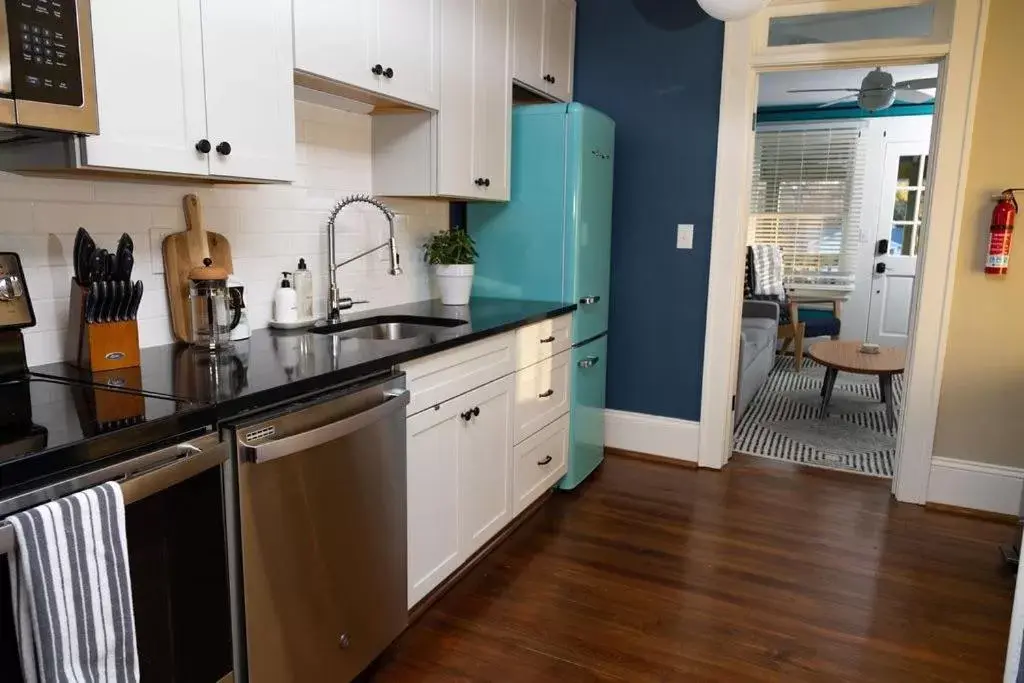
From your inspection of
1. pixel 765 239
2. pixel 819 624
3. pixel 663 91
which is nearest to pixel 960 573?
pixel 819 624

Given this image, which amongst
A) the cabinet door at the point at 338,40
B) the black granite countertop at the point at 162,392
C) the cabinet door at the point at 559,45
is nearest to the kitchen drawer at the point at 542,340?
the black granite countertop at the point at 162,392

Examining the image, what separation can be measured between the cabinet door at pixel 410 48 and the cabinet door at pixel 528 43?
0.63 metres

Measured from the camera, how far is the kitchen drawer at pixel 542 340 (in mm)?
2643

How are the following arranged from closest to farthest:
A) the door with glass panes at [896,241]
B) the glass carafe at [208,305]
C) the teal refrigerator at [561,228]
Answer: the glass carafe at [208,305]
the teal refrigerator at [561,228]
the door with glass panes at [896,241]

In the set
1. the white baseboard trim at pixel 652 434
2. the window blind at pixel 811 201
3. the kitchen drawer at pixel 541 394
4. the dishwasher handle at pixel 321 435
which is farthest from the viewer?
the window blind at pixel 811 201

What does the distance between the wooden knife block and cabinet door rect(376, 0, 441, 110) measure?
1085 millimetres

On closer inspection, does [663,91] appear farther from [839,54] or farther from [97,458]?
[97,458]

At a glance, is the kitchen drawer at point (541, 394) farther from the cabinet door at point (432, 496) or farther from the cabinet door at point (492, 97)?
the cabinet door at point (492, 97)

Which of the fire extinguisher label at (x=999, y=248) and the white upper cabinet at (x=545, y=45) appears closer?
the fire extinguisher label at (x=999, y=248)

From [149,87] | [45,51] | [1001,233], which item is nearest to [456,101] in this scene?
[149,87]

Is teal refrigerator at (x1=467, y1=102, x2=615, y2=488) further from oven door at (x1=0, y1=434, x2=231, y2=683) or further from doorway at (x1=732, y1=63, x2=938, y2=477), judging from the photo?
doorway at (x1=732, y1=63, x2=938, y2=477)

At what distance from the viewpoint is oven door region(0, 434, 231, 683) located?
3.91 feet

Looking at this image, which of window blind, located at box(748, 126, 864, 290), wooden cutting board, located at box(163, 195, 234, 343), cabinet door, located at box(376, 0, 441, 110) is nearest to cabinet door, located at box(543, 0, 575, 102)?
cabinet door, located at box(376, 0, 441, 110)

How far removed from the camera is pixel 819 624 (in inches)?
88.1
